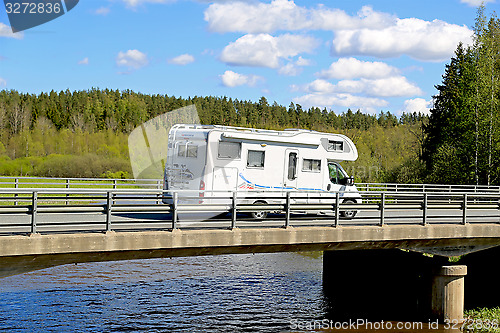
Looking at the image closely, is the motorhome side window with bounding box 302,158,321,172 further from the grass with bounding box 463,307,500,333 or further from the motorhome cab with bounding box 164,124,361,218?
the grass with bounding box 463,307,500,333

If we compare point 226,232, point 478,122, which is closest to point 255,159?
point 226,232

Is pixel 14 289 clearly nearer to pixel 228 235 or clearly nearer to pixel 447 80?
pixel 228 235

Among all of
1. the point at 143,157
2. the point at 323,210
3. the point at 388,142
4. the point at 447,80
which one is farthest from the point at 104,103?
the point at 323,210

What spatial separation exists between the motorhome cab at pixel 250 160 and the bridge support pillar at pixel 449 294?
376 cm

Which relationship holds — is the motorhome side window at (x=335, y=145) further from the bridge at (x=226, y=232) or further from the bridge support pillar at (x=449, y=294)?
the bridge support pillar at (x=449, y=294)

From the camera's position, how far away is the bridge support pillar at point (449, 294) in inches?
700

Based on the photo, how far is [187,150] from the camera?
17.4m

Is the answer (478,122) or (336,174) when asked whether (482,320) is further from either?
(478,122)

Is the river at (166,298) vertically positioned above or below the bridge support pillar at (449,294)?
below

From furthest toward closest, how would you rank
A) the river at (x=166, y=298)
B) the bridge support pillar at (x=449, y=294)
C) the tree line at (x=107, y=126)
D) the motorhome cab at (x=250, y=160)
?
the tree line at (x=107, y=126)
the bridge support pillar at (x=449, y=294)
the river at (x=166, y=298)
the motorhome cab at (x=250, y=160)

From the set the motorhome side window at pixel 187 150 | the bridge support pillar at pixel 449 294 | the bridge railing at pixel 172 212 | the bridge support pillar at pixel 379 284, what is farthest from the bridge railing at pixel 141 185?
the bridge support pillar at pixel 449 294

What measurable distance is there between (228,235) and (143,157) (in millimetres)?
10585

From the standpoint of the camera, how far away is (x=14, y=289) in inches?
835

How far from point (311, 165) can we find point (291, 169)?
2.62 ft
